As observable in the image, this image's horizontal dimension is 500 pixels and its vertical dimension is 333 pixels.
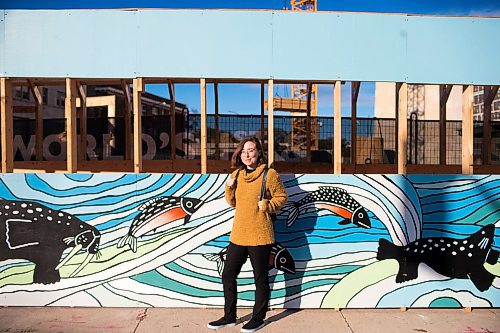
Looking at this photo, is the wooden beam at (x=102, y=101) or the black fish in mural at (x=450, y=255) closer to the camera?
the black fish in mural at (x=450, y=255)

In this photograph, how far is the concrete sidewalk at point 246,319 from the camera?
14.1ft

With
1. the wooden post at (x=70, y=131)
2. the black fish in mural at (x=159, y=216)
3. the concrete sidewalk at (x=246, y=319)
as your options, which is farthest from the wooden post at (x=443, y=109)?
the wooden post at (x=70, y=131)

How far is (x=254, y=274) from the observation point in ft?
14.0

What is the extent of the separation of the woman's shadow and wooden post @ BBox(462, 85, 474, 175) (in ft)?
6.18

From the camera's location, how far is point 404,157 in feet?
16.5

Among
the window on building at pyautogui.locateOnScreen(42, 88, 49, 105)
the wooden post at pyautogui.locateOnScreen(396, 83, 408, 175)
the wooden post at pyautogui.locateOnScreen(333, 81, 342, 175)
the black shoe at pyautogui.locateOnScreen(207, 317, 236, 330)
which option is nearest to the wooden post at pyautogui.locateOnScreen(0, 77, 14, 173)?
the black shoe at pyautogui.locateOnScreen(207, 317, 236, 330)

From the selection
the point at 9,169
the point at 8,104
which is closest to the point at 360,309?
the point at 9,169

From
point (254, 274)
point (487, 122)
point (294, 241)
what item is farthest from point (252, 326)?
point (487, 122)

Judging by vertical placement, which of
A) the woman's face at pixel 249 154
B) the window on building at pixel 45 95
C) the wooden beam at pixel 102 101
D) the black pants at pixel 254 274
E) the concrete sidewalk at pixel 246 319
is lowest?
the concrete sidewalk at pixel 246 319

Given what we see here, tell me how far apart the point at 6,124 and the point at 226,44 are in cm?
262

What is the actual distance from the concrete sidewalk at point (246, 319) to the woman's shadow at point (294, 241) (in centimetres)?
18

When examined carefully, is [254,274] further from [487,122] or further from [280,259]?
[487,122]

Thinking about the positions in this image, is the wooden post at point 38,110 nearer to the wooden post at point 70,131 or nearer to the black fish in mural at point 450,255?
the wooden post at point 70,131

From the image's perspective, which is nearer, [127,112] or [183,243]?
[183,243]
